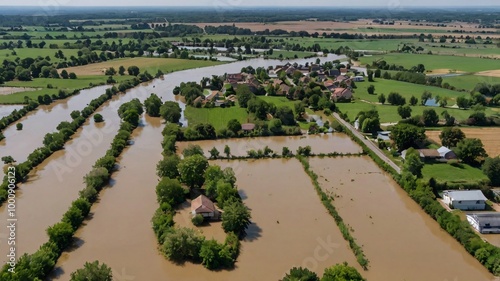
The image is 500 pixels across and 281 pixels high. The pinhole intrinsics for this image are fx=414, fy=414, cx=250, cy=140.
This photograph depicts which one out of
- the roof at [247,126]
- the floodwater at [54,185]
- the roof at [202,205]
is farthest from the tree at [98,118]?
the roof at [202,205]

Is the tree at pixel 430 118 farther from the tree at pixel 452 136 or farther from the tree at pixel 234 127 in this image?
the tree at pixel 234 127

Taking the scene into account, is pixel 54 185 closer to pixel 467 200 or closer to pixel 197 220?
pixel 197 220

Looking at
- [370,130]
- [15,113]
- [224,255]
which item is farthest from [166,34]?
[224,255]

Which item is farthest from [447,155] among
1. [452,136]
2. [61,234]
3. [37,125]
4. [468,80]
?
[37,125]

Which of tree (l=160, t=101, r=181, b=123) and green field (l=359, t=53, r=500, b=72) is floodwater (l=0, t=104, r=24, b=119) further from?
green field (l=359, t=53, r=500, b=72)

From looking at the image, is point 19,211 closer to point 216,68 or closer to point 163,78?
point 163,78

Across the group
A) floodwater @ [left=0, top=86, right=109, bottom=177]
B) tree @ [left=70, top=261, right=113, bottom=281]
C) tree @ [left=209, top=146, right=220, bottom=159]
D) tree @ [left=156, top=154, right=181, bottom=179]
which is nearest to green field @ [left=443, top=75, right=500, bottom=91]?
tree @ [left=209, top=146, right=220, bottom=159]
